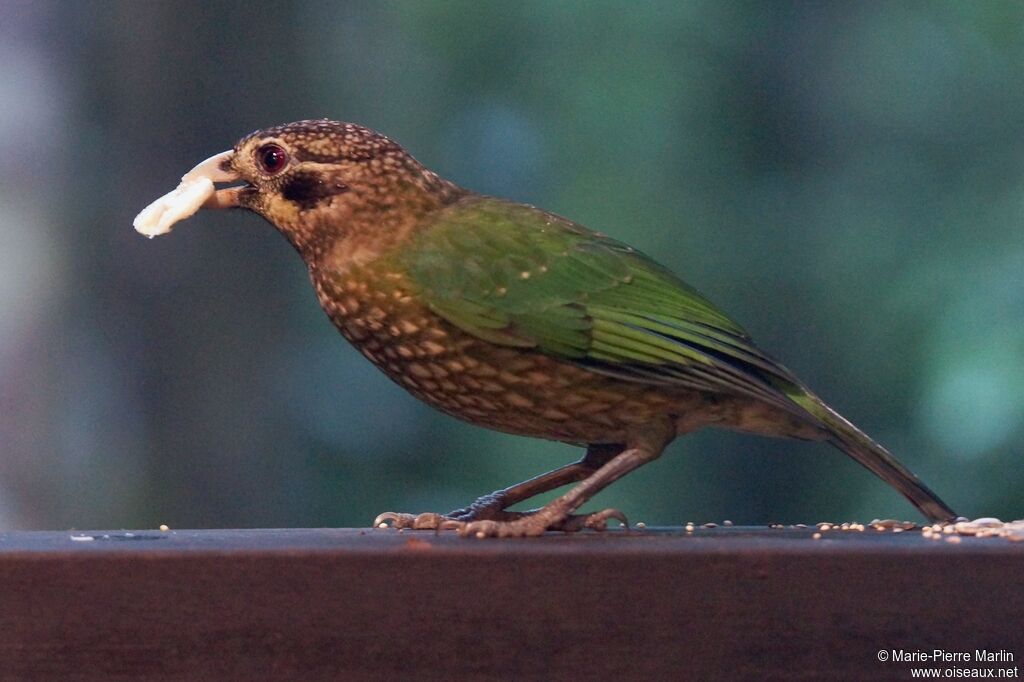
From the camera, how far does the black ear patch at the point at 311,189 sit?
7.93 feet

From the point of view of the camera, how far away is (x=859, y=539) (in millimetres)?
2020

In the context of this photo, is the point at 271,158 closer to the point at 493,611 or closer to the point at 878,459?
the point at 493,611

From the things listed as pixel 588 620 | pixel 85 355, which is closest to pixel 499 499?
pixel 588 620

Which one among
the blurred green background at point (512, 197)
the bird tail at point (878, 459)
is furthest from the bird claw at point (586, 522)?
the blurred green background at point (512, 197)

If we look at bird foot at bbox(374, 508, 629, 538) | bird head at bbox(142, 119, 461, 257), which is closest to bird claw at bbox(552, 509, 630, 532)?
bird foot at bbox(374, 508, 629, 538)

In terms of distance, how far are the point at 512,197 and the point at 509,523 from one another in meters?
1.63

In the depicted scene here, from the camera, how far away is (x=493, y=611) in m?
1.80

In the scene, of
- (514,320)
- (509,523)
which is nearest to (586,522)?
(509,523)

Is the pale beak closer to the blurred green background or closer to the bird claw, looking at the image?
the bird claw

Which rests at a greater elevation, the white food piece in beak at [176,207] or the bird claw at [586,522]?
the white food piece in beak at [176,207]

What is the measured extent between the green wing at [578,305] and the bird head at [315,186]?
0.31 feet

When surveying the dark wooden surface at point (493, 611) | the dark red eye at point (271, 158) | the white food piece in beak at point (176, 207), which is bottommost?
the dark wooden surface at point (493, 611)

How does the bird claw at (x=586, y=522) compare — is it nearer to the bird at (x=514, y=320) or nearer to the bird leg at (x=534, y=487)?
the bird at (x=514, y=320)

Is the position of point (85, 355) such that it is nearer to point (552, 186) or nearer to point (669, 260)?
point (552, 186)
